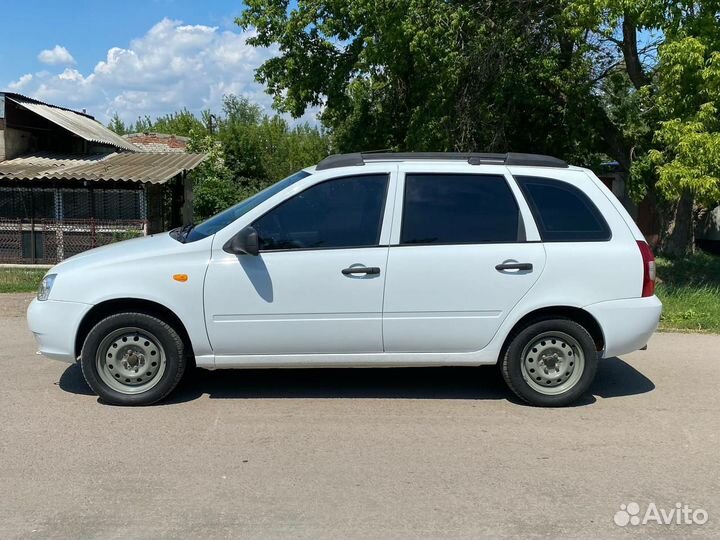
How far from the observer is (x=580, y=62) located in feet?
46.0

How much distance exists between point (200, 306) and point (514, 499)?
2688mm

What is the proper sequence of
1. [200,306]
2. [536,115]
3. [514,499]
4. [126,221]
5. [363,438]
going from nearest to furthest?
[514,499] < [363,438] < [200,306] < [536,115] < [126,221]

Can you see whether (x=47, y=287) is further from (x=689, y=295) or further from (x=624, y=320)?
(x=689, y=295)

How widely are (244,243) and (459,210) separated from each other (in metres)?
1.72

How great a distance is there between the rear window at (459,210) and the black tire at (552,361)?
2.56 feet

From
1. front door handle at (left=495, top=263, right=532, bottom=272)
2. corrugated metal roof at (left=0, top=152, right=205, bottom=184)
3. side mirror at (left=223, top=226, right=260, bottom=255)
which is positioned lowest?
front door handle at (left=495, top=263, right=532, bottom=272)

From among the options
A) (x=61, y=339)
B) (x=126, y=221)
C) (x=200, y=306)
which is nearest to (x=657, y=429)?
(x=200, y=306)

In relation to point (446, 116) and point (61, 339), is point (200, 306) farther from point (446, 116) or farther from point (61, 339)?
point (446, 116)

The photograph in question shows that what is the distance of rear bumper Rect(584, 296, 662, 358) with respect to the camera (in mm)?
5289

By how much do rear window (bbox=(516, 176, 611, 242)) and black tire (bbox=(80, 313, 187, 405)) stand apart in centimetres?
302

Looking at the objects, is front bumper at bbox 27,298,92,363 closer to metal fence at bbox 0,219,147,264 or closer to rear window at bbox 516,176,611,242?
rear window at bbox 516,176,611,242

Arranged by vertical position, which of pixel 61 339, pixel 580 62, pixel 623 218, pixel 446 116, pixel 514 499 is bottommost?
pixel 514 499

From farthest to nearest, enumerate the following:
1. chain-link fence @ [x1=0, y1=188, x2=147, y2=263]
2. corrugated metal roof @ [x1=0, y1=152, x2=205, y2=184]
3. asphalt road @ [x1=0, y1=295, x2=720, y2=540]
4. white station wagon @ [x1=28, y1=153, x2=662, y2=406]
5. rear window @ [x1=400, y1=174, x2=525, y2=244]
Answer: chain-link fence @ [x1=0, y1=188, x2=147, y2=263]
corrugated metal roof @ [x1=0, y1=152, x2=205, y2=184]
rear window @ [x1=400, y1=174, x2=525, y2=244]
white station wagon @ [x1=28, y1=153, x2=662, y2=406]
asphalt road @ [x1=0, y1=295, x2=720, y2=540]

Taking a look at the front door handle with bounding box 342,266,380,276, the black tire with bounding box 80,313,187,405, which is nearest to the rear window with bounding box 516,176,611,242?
the front door handle with bounding box 342,266,380,276
